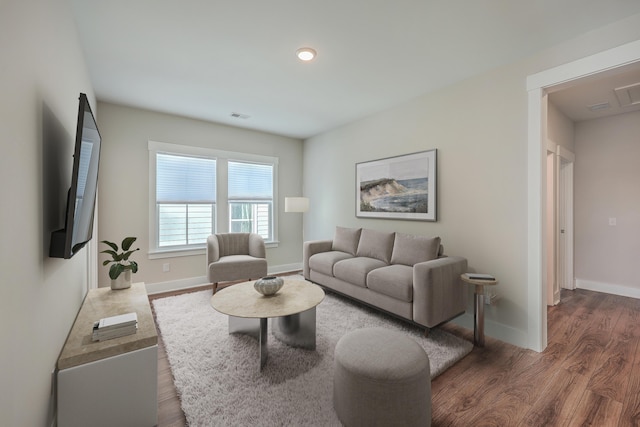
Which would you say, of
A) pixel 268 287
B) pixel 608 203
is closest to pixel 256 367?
pixel 268 287

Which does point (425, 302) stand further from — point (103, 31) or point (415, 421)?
point (103, 31)

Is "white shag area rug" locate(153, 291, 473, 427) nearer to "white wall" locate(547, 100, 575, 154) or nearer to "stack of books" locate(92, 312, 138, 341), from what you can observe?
"stack of books" locate(92, 312, 138, 341)

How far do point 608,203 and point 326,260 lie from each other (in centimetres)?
419

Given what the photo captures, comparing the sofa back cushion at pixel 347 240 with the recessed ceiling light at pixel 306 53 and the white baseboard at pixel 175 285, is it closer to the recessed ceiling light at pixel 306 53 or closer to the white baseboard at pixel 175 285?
the white baseboard at pixel 175 285

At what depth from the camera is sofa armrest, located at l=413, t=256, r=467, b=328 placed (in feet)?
7.87

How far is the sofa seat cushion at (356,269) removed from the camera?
3.06m

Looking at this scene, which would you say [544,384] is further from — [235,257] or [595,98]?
[235,257]

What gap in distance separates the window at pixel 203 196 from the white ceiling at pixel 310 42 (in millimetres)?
1003

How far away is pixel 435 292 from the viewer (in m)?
2.41

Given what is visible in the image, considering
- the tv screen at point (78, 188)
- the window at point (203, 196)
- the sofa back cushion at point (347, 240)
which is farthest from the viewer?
the window at point (203, 196)

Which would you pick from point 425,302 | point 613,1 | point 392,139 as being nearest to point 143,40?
point 392,139

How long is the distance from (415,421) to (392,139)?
3.22 metres

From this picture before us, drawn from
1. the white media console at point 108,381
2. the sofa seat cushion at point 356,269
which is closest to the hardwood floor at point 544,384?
the white media console at point 108,381

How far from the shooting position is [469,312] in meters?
2.90
